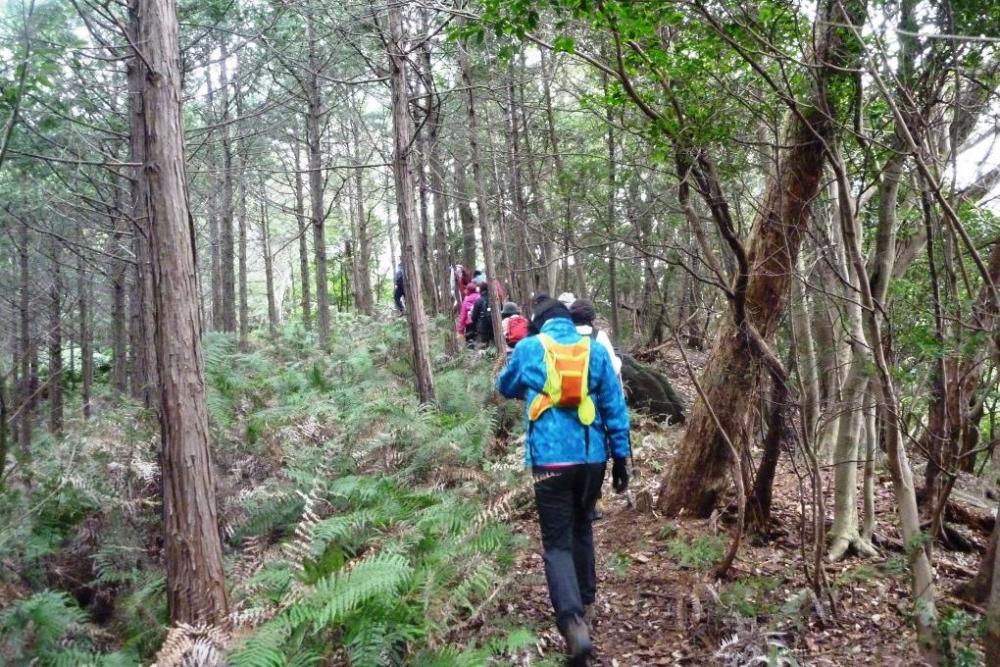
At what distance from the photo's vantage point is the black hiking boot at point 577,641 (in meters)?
Result: 4.11

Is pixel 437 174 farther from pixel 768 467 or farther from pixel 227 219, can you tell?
pixel 768 467

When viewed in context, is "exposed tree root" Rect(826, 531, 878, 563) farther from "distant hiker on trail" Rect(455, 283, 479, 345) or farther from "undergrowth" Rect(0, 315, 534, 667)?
"distant hiker on trail" Rect(455, 283, 479, 345)

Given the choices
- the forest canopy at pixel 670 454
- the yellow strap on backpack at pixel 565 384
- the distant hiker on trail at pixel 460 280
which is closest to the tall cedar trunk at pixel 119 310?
the forest canopy at pixel 670 454

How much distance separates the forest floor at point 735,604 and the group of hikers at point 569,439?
391 mm

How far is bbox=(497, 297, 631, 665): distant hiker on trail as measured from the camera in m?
4.23

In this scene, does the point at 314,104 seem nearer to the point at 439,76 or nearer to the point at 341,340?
the point at 439,76

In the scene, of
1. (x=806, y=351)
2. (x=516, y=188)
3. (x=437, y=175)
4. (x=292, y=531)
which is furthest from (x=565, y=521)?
(x=437, y=175)

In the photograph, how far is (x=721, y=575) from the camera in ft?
16.6

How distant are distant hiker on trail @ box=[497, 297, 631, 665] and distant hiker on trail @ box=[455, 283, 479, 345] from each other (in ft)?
27.8

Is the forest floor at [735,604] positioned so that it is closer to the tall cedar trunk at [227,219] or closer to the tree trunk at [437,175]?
the tree trunk at [437,175]

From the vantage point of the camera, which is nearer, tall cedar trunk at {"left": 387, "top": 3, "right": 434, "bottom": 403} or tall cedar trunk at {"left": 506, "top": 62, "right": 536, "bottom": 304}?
tall cedar trunk at {"left": 387, "top": 3, "right": 434, "bottom": 403}

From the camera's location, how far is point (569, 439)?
4320 millimetres

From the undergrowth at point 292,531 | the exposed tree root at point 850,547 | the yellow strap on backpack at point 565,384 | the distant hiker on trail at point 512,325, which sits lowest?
the exposed tree root at point 850,547

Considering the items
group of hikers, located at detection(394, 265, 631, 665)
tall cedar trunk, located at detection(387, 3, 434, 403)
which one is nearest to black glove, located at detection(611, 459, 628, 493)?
group of hikers, located at detection(394, 265, 631, 665)
